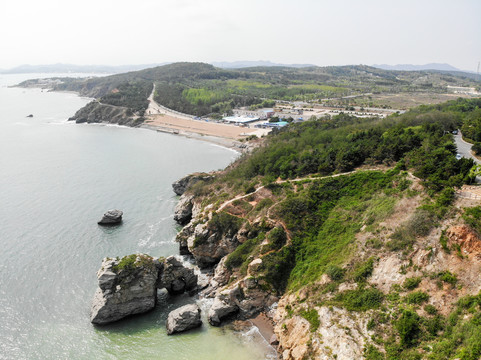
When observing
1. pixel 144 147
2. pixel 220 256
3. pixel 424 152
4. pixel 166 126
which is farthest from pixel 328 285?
pixel 166 126

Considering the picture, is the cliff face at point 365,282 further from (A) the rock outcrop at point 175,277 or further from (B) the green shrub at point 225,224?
(A) the rock outcrop at point 175,277

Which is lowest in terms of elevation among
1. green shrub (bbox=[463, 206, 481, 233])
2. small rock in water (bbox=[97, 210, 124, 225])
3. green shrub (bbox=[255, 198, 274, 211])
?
small rock in water (bbox=[97, 210, 124, 225])

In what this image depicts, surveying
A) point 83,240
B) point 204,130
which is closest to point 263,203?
point 83,240

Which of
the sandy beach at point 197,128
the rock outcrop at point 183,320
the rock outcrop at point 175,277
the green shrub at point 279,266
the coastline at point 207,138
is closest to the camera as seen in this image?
the rock outcrop at point 183,320

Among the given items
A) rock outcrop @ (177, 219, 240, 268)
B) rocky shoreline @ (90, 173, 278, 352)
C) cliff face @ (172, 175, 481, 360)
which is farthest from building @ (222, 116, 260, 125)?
rocky shoreline @ (90, 173, 278, 352)

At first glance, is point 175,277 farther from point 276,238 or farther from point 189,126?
point 189,126

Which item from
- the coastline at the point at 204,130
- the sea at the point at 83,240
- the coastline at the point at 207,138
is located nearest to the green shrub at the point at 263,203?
the sea at the point at 83,240

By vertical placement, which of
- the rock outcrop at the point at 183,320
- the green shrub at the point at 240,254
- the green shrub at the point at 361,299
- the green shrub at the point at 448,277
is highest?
the green shrub at the point at 448,277

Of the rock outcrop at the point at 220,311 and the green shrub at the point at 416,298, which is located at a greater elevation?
the green shrub at the point at 416,298

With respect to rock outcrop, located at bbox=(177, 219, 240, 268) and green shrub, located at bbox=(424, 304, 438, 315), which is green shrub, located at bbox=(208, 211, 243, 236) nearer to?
rock outcrop, located at bbox=(177, 219, 240, 268)
